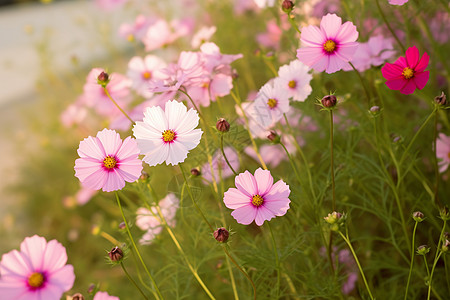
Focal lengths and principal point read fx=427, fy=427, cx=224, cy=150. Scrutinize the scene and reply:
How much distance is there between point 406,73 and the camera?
569 millimetres

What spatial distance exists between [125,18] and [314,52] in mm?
2943

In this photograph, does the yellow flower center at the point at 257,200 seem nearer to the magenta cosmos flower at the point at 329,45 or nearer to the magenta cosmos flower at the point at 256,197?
the magenta cosmos flower at the point at 256,197

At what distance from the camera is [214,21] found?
6.75 feet

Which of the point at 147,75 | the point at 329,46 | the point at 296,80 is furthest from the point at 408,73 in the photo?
the point at 147,75

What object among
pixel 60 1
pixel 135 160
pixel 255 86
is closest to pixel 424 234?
pixel 135 160

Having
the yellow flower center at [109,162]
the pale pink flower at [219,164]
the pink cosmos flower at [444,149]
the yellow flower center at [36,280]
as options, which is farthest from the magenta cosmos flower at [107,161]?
the pink cosmos flower at [444,149]

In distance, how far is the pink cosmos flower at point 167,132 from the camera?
0.56 metres

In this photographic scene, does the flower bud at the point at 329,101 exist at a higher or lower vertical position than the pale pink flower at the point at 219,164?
lower

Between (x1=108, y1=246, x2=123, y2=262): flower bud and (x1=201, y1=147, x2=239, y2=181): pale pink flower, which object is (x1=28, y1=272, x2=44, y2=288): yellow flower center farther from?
(x1=201, y1=147, x2=239, y2=181): pale pink flower

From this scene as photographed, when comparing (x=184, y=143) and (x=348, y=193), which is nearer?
(x=184, y=143)

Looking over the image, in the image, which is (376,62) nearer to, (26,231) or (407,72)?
(407,72)

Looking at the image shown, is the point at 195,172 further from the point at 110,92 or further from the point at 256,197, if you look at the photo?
the point at 110,92

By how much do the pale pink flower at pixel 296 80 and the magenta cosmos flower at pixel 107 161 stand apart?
0.29 m

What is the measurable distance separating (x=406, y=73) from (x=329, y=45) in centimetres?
11
